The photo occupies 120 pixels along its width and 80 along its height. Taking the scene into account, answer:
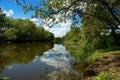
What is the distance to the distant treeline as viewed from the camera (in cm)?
9006

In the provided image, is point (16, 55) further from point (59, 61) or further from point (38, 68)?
point (38, 68)

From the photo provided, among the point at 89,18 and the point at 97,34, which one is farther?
the point at 97,34

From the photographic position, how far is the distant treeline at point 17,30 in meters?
90.1

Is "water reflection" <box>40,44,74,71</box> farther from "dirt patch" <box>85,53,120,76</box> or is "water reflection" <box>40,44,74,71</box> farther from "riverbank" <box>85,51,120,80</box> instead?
"dirt patch" <box>85,53,120,76</box>

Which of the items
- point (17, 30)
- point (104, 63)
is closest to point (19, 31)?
point (17, 30)

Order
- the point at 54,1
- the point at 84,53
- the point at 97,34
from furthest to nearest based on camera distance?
1. the point at 97,34
2. the point at 84,53
3. the point at 54,1

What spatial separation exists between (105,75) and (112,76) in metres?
0.32

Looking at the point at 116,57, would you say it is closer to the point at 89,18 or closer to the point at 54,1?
the point at 89,18

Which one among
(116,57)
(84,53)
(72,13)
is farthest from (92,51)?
(72,13)

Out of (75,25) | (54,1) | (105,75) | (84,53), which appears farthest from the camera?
(84,53)

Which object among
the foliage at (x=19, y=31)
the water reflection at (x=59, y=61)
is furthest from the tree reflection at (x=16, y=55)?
the foliage at (x=19, y=31)

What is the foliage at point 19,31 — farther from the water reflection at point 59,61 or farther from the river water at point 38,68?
the river water at point 38,68

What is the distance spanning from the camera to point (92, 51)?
101 ft

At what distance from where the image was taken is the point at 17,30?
104 m
